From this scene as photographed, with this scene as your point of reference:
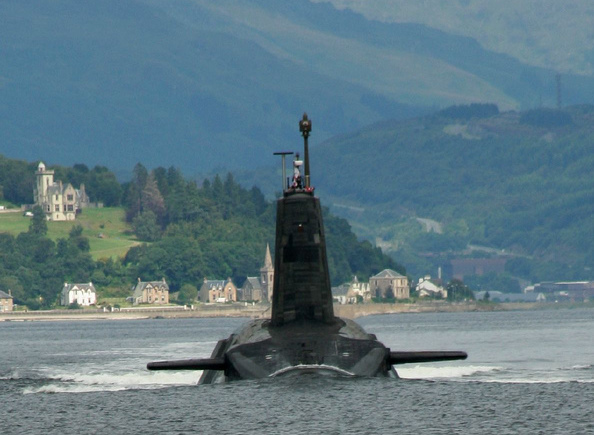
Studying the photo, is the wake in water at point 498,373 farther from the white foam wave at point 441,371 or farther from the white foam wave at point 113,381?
the white foam wave at point 113,381

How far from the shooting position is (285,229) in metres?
54.6

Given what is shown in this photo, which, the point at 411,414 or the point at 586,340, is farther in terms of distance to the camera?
the point at 586,340

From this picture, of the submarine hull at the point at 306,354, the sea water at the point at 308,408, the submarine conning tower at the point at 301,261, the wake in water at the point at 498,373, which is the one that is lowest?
the sea water at the point at 308,408

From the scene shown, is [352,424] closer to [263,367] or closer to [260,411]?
[260,411]

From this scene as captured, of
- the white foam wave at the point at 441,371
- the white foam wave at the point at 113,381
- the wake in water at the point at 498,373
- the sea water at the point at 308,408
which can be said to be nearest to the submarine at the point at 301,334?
the sea water at the point at 308,408

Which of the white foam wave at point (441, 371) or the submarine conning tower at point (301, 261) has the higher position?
the submarine conning tower at point (301, 261)

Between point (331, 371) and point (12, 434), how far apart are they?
388 inches

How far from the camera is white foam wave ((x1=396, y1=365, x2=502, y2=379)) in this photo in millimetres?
68750

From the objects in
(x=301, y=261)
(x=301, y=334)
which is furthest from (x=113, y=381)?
(x=301, y=334)

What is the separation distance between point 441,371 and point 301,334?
868 inches

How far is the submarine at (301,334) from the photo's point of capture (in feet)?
161

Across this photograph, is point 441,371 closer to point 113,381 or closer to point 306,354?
point 113,381

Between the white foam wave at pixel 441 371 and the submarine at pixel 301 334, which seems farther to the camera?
the white foam wave at pixel 441 371

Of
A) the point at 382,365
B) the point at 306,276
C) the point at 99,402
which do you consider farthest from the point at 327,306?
the point at 99,402
